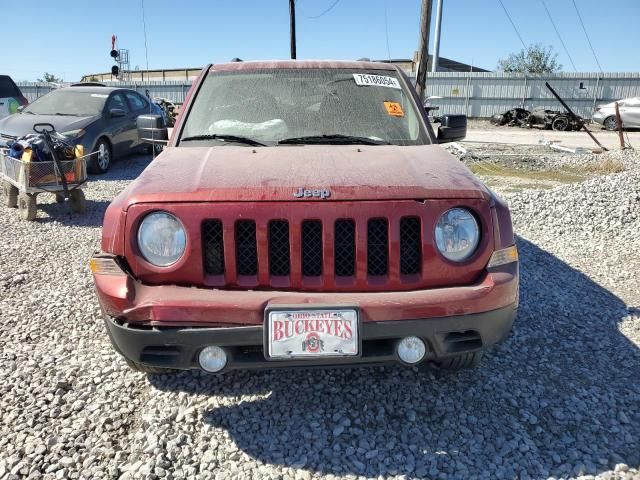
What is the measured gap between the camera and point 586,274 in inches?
192

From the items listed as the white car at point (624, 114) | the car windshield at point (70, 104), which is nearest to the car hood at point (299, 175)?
the car windshield at point (70, 104)

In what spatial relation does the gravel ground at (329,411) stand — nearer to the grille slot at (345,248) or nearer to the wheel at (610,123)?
the grille slot at (345,248)

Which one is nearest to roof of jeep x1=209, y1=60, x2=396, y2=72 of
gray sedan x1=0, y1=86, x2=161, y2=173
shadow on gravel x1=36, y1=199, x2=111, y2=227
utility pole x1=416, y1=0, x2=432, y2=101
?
shadow on gravel x1=36, y1=199, x2=111, y2=227

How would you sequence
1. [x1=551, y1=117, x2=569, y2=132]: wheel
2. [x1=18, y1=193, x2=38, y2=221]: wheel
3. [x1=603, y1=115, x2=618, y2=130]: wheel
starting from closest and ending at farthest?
[x1=18, y1=193, x2=38, y2=221]: wheel < [x1=603, y1=115, x2=618, y2=130]: wheel < [x1=551, y1=117, x2=569, y2=132]: wheel

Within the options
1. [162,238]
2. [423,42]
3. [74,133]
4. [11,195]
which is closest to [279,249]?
[162,238]

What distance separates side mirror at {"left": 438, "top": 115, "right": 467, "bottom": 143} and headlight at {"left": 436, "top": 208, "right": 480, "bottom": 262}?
5.47 ft

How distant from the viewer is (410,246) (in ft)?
7.61

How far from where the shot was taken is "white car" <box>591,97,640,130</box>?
67.2ft

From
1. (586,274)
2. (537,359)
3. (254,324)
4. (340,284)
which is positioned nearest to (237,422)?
(254,324)

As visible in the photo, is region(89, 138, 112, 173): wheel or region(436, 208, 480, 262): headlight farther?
region(89, 138, 112, 173): wheel

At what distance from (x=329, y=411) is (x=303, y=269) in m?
0.87

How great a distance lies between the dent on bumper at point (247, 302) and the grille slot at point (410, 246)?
0.43ft

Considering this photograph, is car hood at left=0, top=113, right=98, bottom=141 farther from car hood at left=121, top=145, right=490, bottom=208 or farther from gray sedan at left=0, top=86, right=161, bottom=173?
car hood at left=121, top=145, right=490, bottom=208

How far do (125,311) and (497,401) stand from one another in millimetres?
1997
